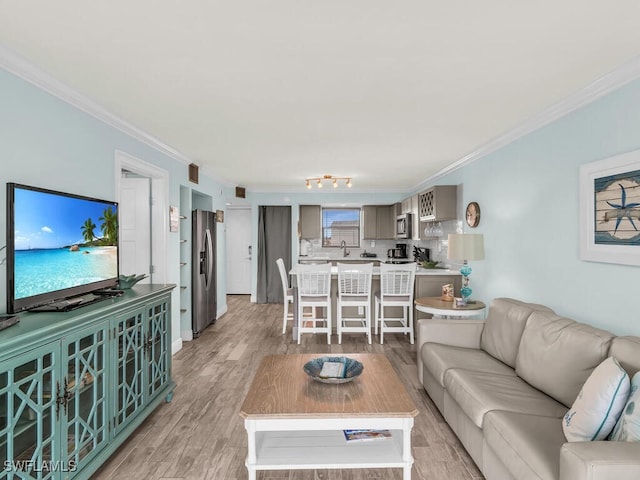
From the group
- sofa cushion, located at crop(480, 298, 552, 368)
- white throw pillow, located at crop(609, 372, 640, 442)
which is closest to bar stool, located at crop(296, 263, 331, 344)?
sofa cushion, located at crop(480, 298, 552, 368)

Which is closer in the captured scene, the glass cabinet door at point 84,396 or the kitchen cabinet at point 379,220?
the glass cabinet door at point 84,396

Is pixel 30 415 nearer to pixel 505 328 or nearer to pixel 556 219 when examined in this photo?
pixel 505 328

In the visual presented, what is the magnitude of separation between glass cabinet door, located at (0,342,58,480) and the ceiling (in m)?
1.62

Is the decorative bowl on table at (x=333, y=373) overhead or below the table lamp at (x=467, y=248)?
below

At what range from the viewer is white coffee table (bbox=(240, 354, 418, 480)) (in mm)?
1947

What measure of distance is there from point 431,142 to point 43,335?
3797 millimetres

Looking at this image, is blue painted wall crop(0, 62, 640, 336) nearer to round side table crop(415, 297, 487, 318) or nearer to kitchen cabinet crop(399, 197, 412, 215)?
round side table crop(415, 297, 487, 318)

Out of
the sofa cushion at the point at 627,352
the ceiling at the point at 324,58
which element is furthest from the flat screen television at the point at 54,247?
the sofa cushion at the point at 627,352

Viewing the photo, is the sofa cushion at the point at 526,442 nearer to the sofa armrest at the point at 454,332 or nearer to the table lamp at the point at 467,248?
the sofa armrest at the point at 454,332

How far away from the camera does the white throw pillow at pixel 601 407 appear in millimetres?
1618

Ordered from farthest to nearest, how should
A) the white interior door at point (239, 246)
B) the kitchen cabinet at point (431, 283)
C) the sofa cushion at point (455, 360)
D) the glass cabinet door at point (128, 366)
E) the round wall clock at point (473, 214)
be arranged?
the white interior door at point (239, 246)
the kitchen cabinet at point (431, 283)
the round wall clock at point (473, 214)
the sofa cushion at point (455, 360)
the glass cabinet door at point (128, 366)

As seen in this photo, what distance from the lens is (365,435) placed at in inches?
86.6

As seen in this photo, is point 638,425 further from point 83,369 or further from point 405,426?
point 83,369

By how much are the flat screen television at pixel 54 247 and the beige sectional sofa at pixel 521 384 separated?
2.59 m
